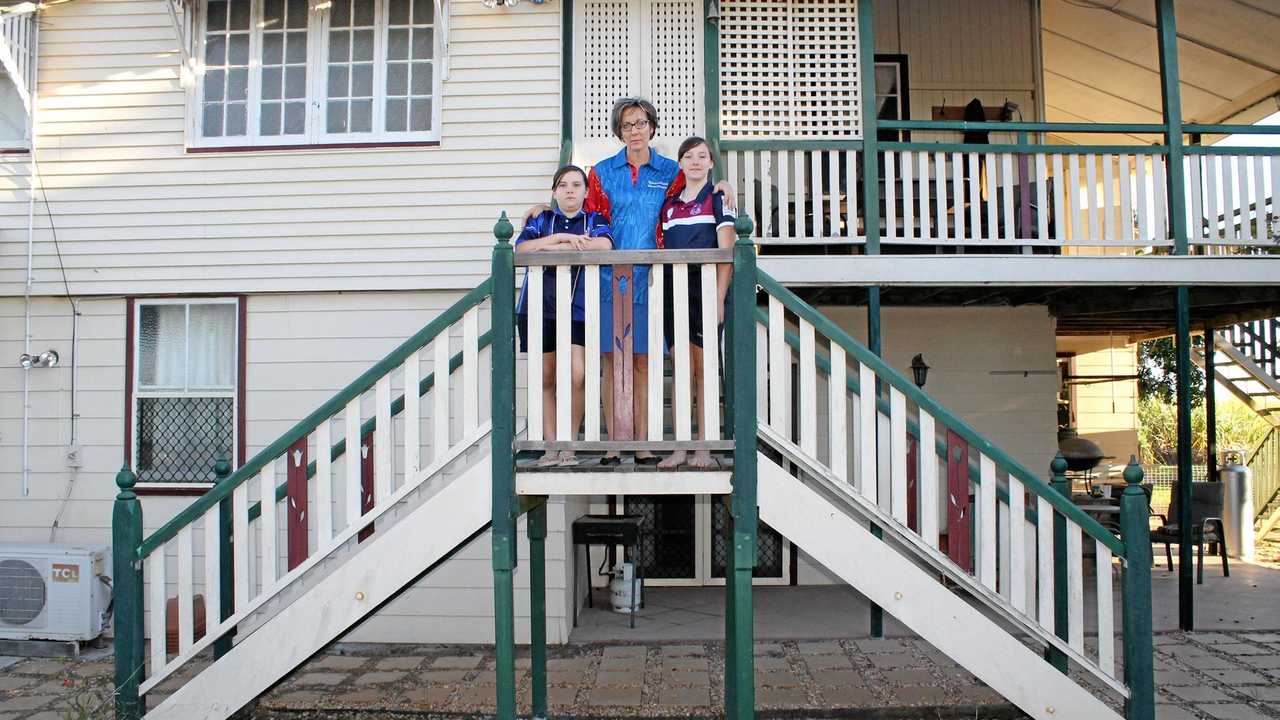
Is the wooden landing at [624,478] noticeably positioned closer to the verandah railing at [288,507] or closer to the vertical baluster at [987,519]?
the verandah railing at [288,507]

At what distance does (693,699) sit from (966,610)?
6.49ft

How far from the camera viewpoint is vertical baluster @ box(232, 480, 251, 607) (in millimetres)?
4277

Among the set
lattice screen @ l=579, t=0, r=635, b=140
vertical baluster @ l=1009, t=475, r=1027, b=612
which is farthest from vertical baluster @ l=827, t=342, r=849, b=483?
lattice screen @ l=579, t=0, r=635, b=140

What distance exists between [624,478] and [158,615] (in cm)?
239

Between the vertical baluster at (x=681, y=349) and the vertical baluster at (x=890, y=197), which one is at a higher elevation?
the vertical baluster at (x=890, y=197)

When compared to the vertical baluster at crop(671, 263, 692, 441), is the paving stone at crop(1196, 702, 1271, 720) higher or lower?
lower

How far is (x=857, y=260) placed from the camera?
21.8 feet

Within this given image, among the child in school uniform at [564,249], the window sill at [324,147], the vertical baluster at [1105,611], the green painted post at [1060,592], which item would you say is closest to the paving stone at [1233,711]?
the green painted post at [1060,592]

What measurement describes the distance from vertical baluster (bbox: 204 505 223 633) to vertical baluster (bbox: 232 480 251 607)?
3.3 inches

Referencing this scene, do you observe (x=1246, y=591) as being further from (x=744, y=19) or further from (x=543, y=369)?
(x=543, y=369)

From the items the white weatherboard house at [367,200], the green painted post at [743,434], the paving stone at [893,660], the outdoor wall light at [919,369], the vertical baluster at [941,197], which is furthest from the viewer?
the outdoor wall light at [919,369]

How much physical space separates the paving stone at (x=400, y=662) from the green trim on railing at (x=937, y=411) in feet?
12.5

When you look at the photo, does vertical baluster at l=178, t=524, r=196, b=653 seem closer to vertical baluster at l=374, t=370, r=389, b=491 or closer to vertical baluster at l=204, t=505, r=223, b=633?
vertical baluster at l=204, t=505, r=223, b=633

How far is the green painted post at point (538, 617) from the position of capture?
193 inches
